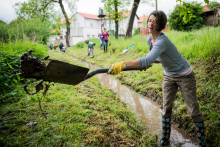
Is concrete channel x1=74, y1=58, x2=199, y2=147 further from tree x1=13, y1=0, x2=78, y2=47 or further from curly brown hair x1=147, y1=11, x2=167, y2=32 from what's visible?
tree x1=13, y1=0, x2=78, y2=47

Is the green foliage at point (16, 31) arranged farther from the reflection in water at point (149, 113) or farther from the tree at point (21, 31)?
the reflection in water at point (149, 113)

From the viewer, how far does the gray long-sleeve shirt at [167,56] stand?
149cm

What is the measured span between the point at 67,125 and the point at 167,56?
176 centimetres

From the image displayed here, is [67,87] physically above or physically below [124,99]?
above

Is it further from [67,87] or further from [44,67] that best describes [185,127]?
[67,87]

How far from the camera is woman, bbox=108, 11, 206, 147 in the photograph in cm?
151

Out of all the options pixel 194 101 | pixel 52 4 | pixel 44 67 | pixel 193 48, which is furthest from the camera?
pixel 52 4

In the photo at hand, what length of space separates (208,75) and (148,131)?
2.00m

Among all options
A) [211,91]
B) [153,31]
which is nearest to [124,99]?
[211,91]

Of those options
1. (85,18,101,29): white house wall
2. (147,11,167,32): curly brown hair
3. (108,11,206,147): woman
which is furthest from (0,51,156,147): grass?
(85,18,101,29): white house wall

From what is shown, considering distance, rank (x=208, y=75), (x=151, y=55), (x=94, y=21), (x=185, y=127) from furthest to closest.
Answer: (x=94, y=21)
(x=208, y=75)
(x=185, y=127)
(x=151, y=55)

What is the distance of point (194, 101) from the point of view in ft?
6.00

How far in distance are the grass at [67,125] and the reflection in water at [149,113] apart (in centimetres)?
33

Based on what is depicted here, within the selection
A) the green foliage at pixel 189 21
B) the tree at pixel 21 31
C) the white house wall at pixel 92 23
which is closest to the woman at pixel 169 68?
the tree at pixel 21 31
